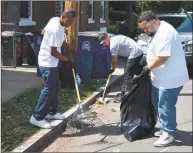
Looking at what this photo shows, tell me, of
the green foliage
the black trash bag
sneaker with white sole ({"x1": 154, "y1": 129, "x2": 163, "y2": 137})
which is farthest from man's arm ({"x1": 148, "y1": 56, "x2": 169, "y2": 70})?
the green foliage

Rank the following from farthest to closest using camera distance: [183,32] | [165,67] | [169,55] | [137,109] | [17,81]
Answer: [183,32]
[17,81]
[137,109]
[165,67]
[169,55]

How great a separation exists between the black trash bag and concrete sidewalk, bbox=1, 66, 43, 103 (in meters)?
2.55

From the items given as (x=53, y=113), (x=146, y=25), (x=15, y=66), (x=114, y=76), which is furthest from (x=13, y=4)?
(x=146, y=25)

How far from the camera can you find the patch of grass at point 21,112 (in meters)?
5.46

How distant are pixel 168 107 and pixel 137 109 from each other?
520 millimetres

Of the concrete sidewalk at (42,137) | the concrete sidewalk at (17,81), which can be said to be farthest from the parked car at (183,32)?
the concrete sidewalk at (42,137)

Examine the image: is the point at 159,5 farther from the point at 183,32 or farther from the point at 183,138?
the point at 183,138

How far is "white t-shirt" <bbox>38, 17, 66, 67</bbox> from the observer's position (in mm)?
5831

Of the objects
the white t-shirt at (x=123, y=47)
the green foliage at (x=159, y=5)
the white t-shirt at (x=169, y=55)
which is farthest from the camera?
the green foliage at (x=159, y=5)

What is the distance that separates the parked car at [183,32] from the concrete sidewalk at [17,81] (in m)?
→ 3.33

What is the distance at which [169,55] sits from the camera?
5.31m

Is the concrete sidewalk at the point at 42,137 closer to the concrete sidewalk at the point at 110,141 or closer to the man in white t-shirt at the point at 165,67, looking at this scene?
the concrete sidewalk at the point at 110,141

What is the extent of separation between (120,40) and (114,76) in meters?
4.07

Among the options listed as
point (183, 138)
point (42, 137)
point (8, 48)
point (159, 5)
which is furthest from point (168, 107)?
point (159, 5)
